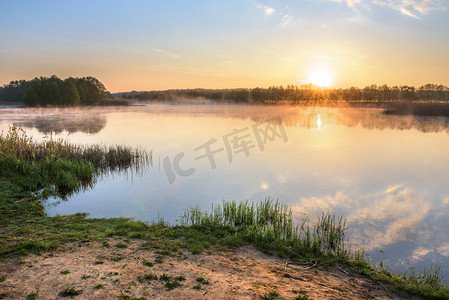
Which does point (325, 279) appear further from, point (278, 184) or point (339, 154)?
point (339, 154)

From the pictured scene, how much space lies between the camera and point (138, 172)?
700 inches

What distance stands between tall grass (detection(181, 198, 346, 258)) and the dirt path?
0.83 meters

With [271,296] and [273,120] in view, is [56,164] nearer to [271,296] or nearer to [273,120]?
[271,296]

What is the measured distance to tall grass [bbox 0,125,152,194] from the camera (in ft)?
43.5

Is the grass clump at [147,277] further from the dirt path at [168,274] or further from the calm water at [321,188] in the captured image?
the calm water at [321,188]

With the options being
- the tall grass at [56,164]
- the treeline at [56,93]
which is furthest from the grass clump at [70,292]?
the treeline at [56,93]

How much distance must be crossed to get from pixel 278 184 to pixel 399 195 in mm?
5918

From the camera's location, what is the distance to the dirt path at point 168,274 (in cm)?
492

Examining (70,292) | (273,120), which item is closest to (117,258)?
(70,292)

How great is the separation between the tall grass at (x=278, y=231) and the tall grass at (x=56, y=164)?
6998 millimetres

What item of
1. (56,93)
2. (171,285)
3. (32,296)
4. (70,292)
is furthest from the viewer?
(56,93)

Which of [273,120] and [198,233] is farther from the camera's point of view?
[273,120]

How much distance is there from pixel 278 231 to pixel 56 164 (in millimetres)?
12007

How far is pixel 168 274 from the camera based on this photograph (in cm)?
561
